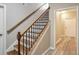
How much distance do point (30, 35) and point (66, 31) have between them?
0.45 metres

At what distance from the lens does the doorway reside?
1.45 m

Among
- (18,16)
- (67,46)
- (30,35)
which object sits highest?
(18,16)

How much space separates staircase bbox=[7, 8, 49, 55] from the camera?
1.41 metres

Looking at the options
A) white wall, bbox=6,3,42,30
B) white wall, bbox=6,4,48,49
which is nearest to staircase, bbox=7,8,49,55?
white wall, bbox=6,4,48,49

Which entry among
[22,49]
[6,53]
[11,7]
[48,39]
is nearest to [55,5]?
[48,39]

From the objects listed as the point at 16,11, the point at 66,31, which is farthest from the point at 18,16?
the point at 66,31

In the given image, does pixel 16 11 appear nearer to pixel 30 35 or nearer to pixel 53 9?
pixel 30 35

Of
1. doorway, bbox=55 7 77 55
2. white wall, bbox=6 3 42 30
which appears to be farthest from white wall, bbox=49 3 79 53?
white wall, bbox=6 3 42 30

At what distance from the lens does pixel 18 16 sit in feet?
4.70

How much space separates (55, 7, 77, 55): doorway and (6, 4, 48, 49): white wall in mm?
239

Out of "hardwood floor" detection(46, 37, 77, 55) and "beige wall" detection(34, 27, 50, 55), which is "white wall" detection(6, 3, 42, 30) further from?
"hardwood floor" detection(46, 37, 77, 55)

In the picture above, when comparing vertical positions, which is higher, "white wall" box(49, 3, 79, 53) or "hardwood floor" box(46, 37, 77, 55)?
"white wall" box(49, 3, 79, 53)
